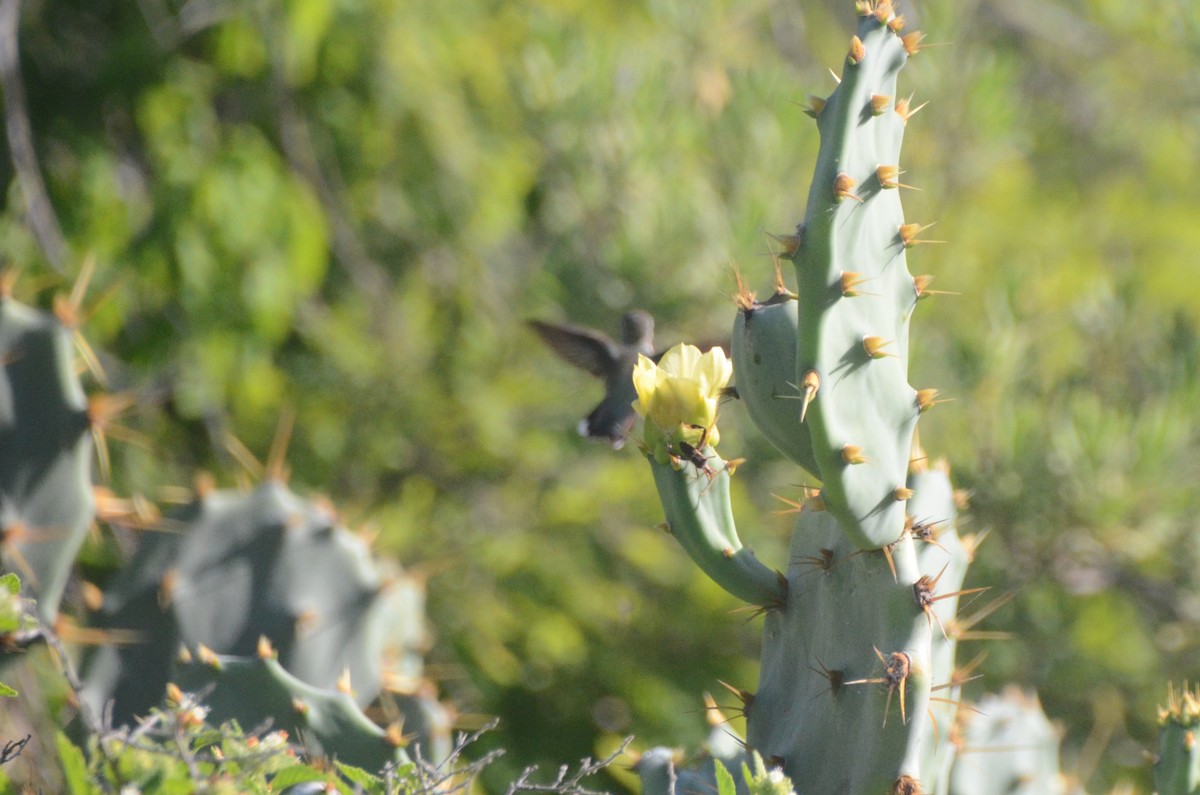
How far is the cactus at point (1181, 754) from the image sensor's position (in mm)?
1438

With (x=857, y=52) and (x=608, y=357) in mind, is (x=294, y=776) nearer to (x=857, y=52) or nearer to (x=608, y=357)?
(x=857, y=52)

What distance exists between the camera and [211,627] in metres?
1.97

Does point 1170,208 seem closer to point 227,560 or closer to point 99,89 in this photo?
point 99,89

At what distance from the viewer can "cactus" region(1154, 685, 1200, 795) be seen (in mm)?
1438

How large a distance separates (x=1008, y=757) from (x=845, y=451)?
0.92 metres

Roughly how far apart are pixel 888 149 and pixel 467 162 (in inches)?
125

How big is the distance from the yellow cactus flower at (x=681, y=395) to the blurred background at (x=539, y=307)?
1.95m

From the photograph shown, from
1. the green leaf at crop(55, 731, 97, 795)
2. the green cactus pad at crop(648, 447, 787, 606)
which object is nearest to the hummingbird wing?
the green cactus pad at crop(648, 447, 787, 606)

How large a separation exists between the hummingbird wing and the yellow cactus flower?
1129 millimetres

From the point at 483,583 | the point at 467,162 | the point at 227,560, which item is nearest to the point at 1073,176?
the point at 467,162

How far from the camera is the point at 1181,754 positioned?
1.44 m

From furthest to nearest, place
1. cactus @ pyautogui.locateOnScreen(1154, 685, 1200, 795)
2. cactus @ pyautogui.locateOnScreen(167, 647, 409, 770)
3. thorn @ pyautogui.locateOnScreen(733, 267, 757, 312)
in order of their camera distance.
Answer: cactus @ pyautogui.locateOnScreen(167, 647, 409, 770), cactus @ pyautogui.locateOnScreen(1154, 685, 1200, 795), thorn @ pyautogui.locateOnScreen(733, 267, 757, 312)

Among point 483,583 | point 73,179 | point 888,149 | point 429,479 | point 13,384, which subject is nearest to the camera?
point 888,149

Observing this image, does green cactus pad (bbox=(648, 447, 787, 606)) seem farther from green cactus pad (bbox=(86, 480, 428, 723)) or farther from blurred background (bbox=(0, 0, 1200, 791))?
blurred background (bbox=(0, 0, 1200, 791))
